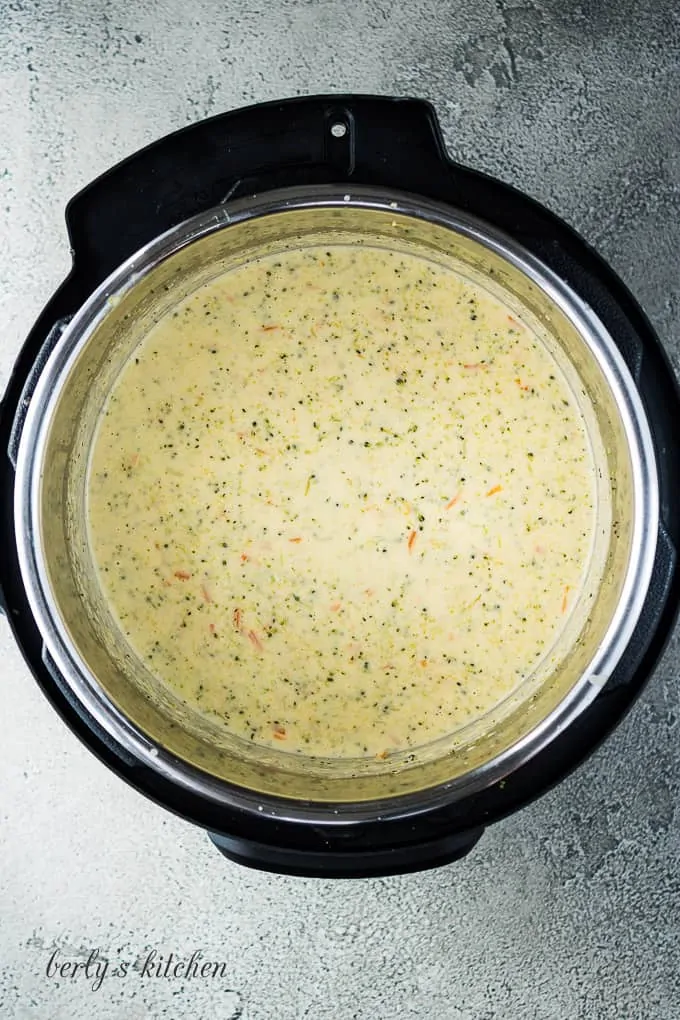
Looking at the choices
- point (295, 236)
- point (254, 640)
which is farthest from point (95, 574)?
point (295, 236)

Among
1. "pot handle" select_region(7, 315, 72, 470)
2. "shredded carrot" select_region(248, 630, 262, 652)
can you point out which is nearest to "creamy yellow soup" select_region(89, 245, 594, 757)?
"shredded carrot" select_region(248, 630, 262, 652)

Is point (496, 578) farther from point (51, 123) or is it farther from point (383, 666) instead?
point (51, 123)

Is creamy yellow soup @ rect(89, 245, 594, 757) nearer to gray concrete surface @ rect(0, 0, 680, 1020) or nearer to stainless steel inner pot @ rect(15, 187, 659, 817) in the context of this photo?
stainless steel inner pot @ rect(15, 187, 659, 817)

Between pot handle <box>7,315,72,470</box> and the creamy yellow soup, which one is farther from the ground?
pot handle <box>7,315,72,470</box>

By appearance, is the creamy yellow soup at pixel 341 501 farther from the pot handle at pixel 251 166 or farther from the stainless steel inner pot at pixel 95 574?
the pot handle at pixel 251 166

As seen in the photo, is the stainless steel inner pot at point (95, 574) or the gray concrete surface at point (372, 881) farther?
the gray concrete surface at point (372, 881)

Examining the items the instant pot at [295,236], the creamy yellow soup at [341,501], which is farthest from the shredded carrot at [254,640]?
the instant pot at [295,236]
